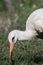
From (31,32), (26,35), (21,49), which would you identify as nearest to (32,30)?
(31,32)

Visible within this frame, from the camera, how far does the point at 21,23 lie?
9.20m

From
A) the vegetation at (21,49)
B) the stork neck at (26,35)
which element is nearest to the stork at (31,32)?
the stork neck at (26,35)

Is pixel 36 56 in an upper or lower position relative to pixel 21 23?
lower

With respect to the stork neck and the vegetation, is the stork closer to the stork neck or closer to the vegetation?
the stork neck

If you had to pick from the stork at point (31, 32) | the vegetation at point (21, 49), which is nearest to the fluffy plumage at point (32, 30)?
the stork at point (31, 32)

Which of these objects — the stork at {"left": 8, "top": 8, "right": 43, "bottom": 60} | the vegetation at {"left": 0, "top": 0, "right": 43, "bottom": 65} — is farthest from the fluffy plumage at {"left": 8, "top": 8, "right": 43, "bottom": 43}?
the vegetation at {"left": 0, "top": 0, "right": 43, "bottom": 65}

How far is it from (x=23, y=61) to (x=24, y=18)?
2459 millimetres

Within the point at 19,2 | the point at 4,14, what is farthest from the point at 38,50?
the point at 19,2

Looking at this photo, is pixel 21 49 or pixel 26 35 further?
pixel 21 49

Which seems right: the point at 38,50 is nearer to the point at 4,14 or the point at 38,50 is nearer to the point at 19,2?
the point at 4,14

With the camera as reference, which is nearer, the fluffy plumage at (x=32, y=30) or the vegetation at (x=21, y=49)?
the fluffy plumage at (x=32, y=30)

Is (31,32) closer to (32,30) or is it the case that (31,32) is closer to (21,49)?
(32,30)

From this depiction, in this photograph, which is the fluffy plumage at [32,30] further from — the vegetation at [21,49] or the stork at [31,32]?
the vegetation at [21,49]

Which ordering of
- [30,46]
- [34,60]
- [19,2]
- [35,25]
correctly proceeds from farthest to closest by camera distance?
1. [19,2]
2. [30,46]
3. [34,60]
4. [35,25]
